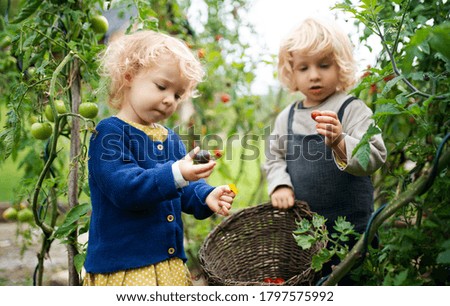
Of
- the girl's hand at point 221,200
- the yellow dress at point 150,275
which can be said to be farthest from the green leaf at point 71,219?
the girl's hand at point 221,200

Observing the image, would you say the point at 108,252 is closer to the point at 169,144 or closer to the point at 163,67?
the point at 169,144

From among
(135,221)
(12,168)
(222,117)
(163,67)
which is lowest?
(12,168)

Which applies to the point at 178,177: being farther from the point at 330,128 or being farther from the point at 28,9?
the point at 28,9

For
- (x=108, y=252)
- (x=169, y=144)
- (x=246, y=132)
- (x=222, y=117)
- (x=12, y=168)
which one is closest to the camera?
(x=108, y=252)

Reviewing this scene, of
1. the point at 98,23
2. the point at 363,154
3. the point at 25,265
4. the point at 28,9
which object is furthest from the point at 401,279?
the point at 25,265

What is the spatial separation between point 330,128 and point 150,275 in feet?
2.39

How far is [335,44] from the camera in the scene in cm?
188

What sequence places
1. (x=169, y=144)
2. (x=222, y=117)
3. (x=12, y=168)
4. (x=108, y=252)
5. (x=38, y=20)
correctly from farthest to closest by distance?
(x=12, y=168) < (x=222, y=117) < (x=38, y=20) < (x=169, y=144) < (x=108, y=252)

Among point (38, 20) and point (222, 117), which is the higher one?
point (38, 20)

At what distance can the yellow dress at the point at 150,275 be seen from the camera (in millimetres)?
1497

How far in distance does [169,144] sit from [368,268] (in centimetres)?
75

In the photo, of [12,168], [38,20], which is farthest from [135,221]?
[12,168]

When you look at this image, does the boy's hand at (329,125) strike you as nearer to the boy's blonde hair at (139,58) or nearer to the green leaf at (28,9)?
the boy's blonde hair at (139,58)

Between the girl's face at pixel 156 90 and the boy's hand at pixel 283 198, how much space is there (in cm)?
59
